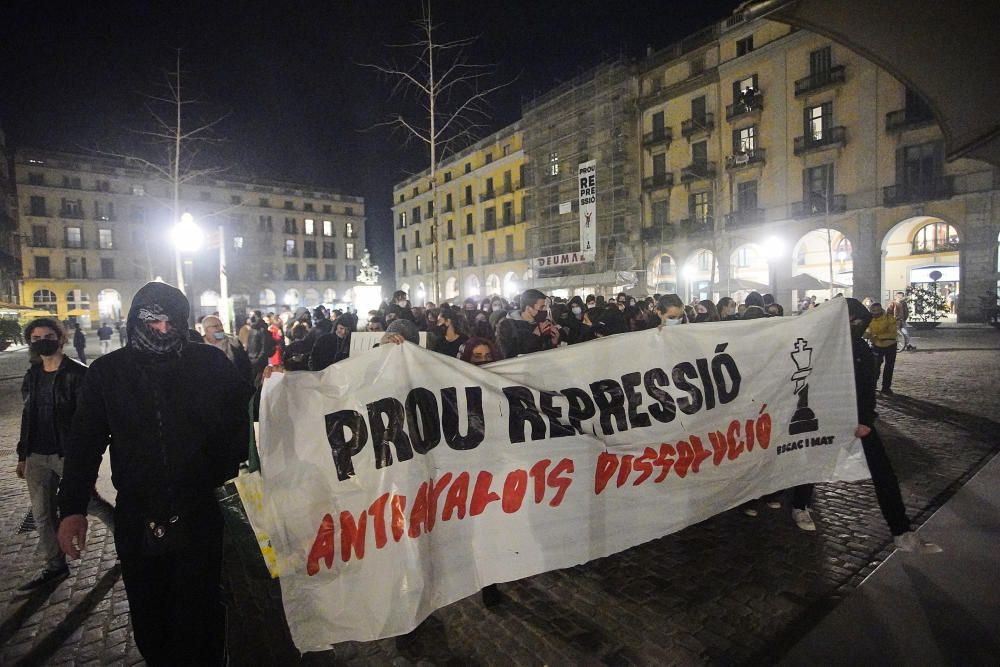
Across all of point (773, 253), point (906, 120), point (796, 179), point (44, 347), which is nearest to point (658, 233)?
point (773, 253)

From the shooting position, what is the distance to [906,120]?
24.2m

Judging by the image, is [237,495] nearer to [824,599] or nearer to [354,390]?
[354,390]

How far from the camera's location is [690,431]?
11.9ft

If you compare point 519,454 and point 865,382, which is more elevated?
point 865,382

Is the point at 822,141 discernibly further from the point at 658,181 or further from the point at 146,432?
the point at 146,432

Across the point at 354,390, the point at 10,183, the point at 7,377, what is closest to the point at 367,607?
the point at 354,390

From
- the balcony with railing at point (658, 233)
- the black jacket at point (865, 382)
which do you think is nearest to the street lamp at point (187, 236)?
the black jacket at point (865, 382)

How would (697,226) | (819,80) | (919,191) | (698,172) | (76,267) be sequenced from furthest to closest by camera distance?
(76,267)
(697,226)
(698,172)
(819,80)
(919,191)

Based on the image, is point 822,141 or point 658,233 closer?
point 822,141

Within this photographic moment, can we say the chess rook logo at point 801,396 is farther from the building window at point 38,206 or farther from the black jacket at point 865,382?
the building window at point 38,206

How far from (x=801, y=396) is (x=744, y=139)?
102 feet

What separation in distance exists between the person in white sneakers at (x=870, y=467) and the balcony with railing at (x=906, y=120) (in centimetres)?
2707

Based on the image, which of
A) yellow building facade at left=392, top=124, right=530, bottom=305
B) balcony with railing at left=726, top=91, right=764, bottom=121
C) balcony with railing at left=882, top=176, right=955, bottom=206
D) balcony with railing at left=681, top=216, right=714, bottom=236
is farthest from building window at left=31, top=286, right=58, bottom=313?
balcony with railing at left=882, top=176, right=955, bottom=206

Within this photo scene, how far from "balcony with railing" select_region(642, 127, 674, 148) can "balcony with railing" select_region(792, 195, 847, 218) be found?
9.14m
